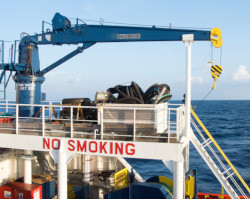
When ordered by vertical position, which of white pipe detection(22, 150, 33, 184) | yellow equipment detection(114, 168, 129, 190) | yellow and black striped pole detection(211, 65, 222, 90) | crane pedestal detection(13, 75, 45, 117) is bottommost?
yellow equipment detection(114, 168, 129, 190)

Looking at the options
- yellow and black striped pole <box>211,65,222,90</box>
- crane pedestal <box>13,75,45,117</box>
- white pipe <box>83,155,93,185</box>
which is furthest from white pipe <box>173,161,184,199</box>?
crane pedestal <box>13,75,45,117</box>

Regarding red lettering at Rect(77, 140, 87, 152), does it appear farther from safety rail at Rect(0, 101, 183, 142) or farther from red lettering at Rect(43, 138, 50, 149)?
red lettering at Rect(43, 138, 50, 149)

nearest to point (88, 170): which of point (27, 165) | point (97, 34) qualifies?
point (27, 165)

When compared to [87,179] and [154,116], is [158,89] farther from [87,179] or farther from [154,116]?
[87,179]

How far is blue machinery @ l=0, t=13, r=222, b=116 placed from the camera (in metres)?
14.3

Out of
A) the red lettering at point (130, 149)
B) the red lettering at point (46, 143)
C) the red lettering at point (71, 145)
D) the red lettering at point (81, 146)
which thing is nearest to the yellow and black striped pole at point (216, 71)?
the red lettering at point (130, 149)

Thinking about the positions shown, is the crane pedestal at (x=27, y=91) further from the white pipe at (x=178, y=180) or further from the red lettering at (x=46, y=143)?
the white pipe at (x=178, y=180)

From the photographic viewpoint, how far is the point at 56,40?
54.0 ft

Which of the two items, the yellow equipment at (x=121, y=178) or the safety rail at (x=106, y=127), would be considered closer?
the safety rail at (x=106, y=127)

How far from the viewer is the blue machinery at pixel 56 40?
14320 mm

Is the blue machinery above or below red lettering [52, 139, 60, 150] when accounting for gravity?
above

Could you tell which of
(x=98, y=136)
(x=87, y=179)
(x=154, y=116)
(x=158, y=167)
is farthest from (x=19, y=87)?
(x=158, y=167)

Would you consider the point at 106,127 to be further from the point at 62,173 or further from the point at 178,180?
the point at 178,180

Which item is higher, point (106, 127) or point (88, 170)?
point (106, 127)
